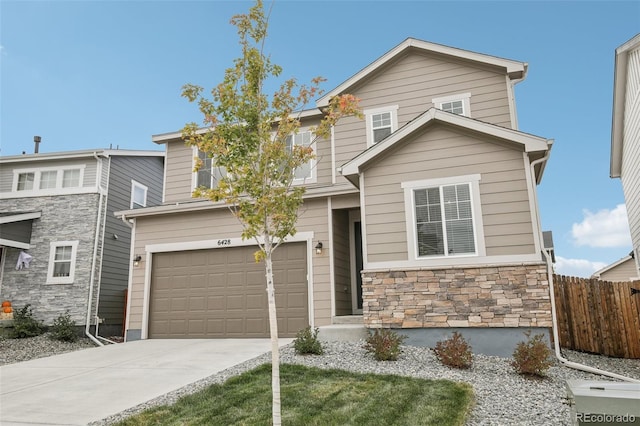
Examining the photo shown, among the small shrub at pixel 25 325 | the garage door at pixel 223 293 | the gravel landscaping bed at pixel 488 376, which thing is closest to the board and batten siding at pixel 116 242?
the small shrub at pixel 25 325

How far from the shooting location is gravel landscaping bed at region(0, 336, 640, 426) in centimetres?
471

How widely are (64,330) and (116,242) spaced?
357 cm

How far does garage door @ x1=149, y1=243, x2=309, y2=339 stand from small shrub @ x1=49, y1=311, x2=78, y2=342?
2.78 metres

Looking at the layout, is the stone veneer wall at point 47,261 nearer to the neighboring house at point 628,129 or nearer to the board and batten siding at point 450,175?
the board and batten siding at point 450,175

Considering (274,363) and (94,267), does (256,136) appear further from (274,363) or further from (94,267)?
(94,267)

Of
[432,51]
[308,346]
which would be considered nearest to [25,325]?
[308,346]

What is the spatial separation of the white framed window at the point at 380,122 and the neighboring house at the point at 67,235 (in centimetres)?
909

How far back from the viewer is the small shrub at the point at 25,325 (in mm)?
12340

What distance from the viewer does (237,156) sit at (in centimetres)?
423

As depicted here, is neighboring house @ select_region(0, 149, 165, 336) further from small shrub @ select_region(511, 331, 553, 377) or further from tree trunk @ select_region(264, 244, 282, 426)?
small shrub @ select_region(511, 331, 553, 377)

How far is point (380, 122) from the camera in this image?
1157cm

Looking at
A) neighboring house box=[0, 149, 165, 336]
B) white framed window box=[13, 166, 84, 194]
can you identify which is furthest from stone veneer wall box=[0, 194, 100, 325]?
white framed window box=[13, 166, 84, 194]

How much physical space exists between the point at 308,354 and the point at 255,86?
492 cm
